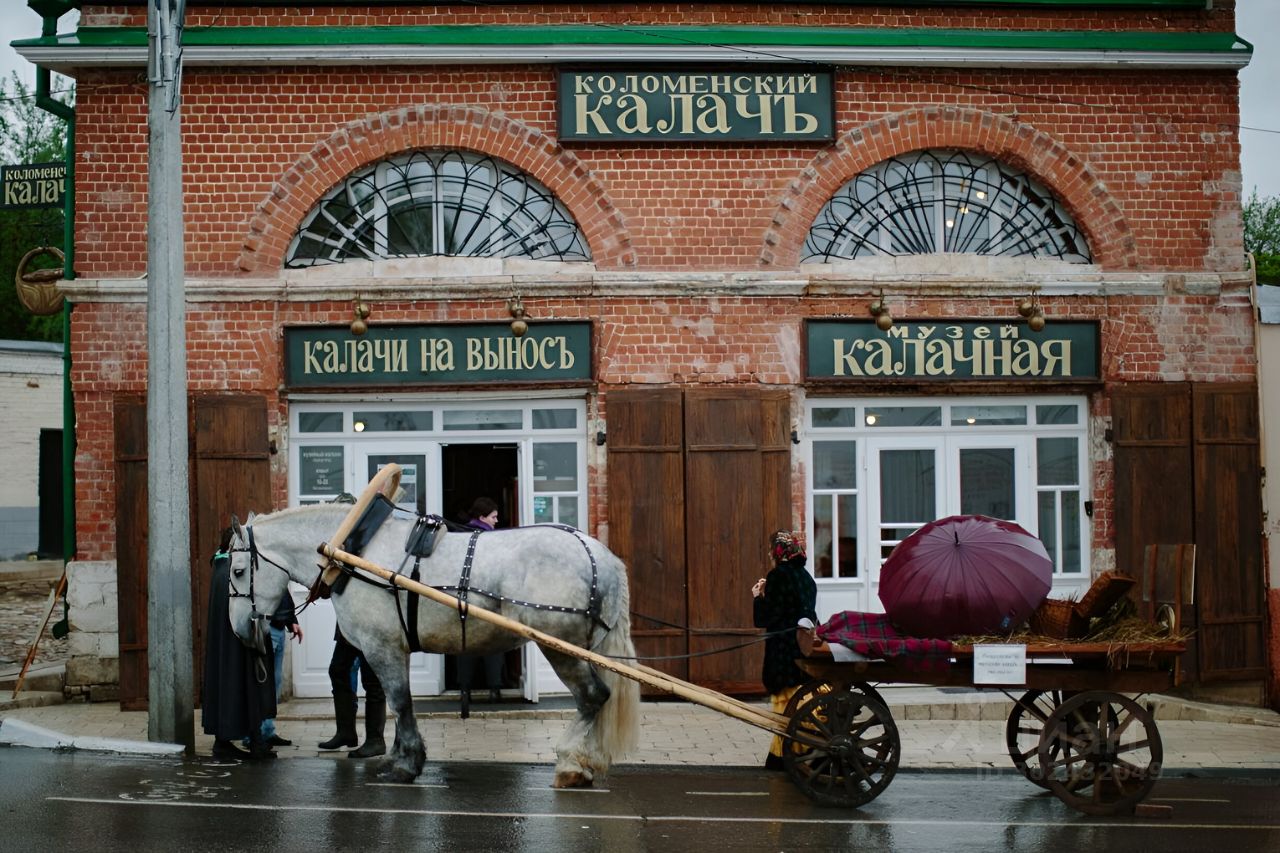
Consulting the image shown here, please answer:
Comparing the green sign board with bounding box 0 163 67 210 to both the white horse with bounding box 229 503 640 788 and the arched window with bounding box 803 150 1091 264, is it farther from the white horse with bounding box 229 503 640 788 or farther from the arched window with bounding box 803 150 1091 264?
the arched window with bounding box 803 150 1091 264

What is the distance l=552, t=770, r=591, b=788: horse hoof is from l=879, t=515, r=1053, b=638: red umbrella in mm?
2289

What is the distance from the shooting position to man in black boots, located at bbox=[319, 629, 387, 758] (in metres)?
10.8

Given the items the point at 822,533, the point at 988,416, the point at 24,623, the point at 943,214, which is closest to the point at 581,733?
the point at 822,533

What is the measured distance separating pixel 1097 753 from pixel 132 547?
27.4 ft

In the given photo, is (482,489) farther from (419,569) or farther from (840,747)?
(840,747)

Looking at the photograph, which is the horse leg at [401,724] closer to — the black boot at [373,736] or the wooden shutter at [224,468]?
the black boot at [373,736]

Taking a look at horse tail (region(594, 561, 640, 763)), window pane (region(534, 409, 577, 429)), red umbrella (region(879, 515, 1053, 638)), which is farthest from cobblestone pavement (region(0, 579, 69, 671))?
red umbrella (region(879, 515, 1053, 638))

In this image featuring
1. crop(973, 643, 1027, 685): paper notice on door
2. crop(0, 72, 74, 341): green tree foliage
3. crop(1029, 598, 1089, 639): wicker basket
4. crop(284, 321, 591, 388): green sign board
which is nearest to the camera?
crop(973, 643, 1027, 685): paper notice on door

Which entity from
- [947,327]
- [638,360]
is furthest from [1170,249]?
[638,360]

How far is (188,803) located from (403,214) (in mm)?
6507

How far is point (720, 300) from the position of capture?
530 inches

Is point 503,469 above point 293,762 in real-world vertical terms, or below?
above

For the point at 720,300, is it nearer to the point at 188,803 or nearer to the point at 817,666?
the point at 817,666

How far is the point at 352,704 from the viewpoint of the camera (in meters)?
11.1
